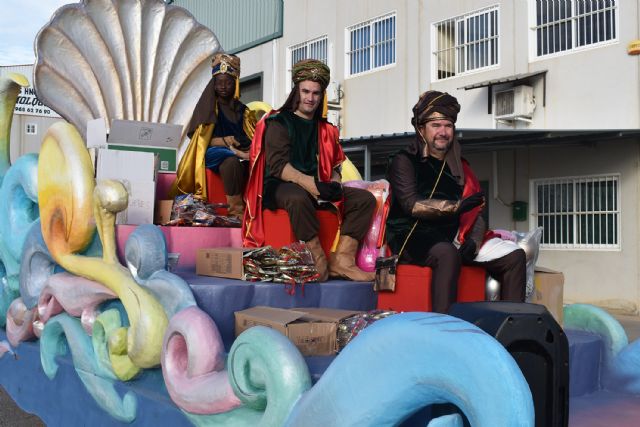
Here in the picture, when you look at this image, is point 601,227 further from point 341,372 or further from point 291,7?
point 341,372

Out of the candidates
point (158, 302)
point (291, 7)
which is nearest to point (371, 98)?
point (291, 7)

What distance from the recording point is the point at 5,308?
4328 mm

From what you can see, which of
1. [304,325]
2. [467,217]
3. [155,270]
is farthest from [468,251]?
Answer: [155,270]

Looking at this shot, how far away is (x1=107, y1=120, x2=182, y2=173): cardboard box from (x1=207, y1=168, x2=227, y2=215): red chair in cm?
24

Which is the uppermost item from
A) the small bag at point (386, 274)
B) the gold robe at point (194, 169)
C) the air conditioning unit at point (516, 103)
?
the air conditioning unit at point (516, 103)

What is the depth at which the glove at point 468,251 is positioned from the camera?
3.13 m

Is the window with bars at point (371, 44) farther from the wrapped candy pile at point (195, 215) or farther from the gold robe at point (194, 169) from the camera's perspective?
the wrapped candy pile at point (195, 215)

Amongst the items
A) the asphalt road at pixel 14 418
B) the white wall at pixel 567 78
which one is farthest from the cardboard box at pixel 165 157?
the white wall at pixel 567 78

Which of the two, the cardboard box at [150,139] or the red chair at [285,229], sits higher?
the cardboard box at [150,139]

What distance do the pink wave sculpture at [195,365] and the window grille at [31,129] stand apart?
2168 cm

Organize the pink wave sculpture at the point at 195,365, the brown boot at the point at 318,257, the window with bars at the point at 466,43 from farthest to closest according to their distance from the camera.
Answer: the window with bars at the point at 466,43
the brown boot at the point at 318,257
the pink wave sculpture at the point at 195,365

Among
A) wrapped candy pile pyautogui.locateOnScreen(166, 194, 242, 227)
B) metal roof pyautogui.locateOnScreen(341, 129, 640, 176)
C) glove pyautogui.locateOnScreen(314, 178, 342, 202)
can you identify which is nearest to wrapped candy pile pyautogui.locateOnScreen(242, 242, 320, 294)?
glove pyautogui.locateOnScreen(314, 178, 342, 202)

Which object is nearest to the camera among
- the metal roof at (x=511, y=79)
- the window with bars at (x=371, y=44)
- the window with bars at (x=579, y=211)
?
the window with bars at (x=579, y=211)

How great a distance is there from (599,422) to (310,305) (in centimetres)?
129
